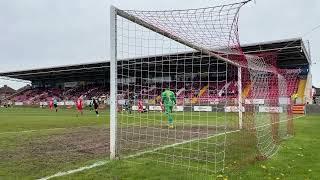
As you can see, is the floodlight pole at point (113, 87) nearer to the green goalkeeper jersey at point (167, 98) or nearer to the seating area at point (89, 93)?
the seating area at point (89, 93)

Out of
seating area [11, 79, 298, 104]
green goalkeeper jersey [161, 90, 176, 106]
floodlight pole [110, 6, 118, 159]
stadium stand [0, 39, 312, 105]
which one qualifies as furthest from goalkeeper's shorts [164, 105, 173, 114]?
floodlight pole [110, 6, 118, 159]

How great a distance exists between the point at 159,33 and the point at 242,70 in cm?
662

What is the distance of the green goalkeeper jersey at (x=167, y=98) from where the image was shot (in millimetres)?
19922

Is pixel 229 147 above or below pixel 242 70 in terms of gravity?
below

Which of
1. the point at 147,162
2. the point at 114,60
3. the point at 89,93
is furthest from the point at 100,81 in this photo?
the point at 147,162

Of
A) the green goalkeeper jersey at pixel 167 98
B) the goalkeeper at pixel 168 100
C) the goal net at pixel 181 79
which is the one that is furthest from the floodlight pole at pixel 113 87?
the green goalkeeper jersey at pixel 167 98

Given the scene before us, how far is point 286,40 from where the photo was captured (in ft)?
145

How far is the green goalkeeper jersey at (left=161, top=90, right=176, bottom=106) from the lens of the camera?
19922 mm

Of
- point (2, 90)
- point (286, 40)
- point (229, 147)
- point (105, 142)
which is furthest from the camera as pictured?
point (2, 90)

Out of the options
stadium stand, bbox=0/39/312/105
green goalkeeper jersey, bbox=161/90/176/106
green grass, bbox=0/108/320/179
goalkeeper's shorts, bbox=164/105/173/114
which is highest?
stadium stand, bbox=0/39/312/105

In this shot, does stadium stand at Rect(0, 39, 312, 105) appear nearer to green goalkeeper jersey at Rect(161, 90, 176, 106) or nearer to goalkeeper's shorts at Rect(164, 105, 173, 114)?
green goalkeeper jersey at Rect(161, 90, 176, 106)

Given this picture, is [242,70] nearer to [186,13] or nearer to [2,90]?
[186,13]

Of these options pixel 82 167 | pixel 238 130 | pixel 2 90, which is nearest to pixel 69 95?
pixel 2 90

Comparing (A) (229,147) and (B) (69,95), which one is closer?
(A) (229,147)
